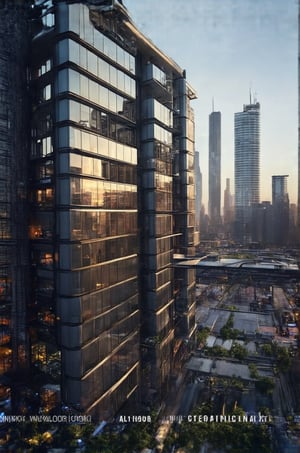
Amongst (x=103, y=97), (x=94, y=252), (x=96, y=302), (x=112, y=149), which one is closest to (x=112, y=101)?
(x=103, y=97)

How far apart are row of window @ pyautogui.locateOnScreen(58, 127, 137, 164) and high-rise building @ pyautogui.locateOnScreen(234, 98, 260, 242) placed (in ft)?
249

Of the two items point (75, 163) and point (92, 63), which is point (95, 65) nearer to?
point (92, 63)

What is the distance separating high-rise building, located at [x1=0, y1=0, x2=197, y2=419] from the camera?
1363cm

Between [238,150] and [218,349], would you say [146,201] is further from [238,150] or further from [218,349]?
[238,150]

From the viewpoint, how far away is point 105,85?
15742mm

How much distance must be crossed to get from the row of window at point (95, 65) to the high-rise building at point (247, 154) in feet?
249

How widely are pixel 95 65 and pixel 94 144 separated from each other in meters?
4.03

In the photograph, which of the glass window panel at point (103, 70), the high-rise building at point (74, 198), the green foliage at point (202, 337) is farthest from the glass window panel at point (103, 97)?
the green foliage at point (202, 337)

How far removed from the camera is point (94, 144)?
14969 mm

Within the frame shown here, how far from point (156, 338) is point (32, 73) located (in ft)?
58.7

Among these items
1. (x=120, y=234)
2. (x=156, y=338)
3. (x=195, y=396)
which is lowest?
(x=195, y=396)

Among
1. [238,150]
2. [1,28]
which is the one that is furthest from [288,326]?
[238,150]

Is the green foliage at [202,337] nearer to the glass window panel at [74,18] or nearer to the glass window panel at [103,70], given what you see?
the glass window panel at [103,70]

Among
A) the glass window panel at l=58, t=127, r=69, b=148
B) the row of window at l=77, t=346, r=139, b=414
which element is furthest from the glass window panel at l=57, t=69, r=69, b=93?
the row of window at l=77, t=346, r=139, b=414
